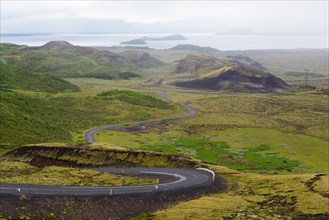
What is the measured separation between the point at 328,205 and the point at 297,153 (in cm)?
6716

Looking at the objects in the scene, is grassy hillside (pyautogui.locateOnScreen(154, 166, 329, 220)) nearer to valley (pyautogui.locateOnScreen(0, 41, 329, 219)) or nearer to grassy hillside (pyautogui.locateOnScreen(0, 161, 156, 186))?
valley (pyautogui.locateOnScreen(0, 41, 329, 219))

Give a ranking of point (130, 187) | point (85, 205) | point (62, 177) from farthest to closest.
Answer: point (62, 177), point (130, 187), point (85, 205)

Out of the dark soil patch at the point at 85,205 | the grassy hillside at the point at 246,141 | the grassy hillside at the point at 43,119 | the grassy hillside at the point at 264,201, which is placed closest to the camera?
the dark soil patch at the point at 85,205

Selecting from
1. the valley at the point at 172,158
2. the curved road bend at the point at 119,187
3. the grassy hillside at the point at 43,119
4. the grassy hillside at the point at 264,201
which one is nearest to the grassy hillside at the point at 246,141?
the valley at the point at 172,158

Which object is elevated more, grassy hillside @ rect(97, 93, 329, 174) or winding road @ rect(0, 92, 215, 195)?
winding road @ rect(0, 92, 215, 195)

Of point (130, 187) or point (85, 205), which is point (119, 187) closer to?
point (130, 187)

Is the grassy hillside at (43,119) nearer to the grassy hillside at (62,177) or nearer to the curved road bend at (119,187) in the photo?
the grassy hillside at (62,177)

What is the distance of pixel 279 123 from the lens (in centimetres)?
18112

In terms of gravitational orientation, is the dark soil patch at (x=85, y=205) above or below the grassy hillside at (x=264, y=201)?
above

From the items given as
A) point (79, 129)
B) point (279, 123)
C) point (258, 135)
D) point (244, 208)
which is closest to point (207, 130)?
point (258, 135)

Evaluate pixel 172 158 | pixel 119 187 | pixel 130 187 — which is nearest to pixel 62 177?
pixel 119 187

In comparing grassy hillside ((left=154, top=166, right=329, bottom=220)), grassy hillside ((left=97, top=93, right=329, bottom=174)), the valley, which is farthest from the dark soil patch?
grassy hillside ((left=97, top=93, right=329, bottom=174))

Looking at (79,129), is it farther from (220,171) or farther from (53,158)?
(220,171)

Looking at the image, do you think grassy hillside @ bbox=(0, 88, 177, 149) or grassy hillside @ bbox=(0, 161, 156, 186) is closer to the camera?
grassy hillside @ bbox=(0, 161, 156, 186)
